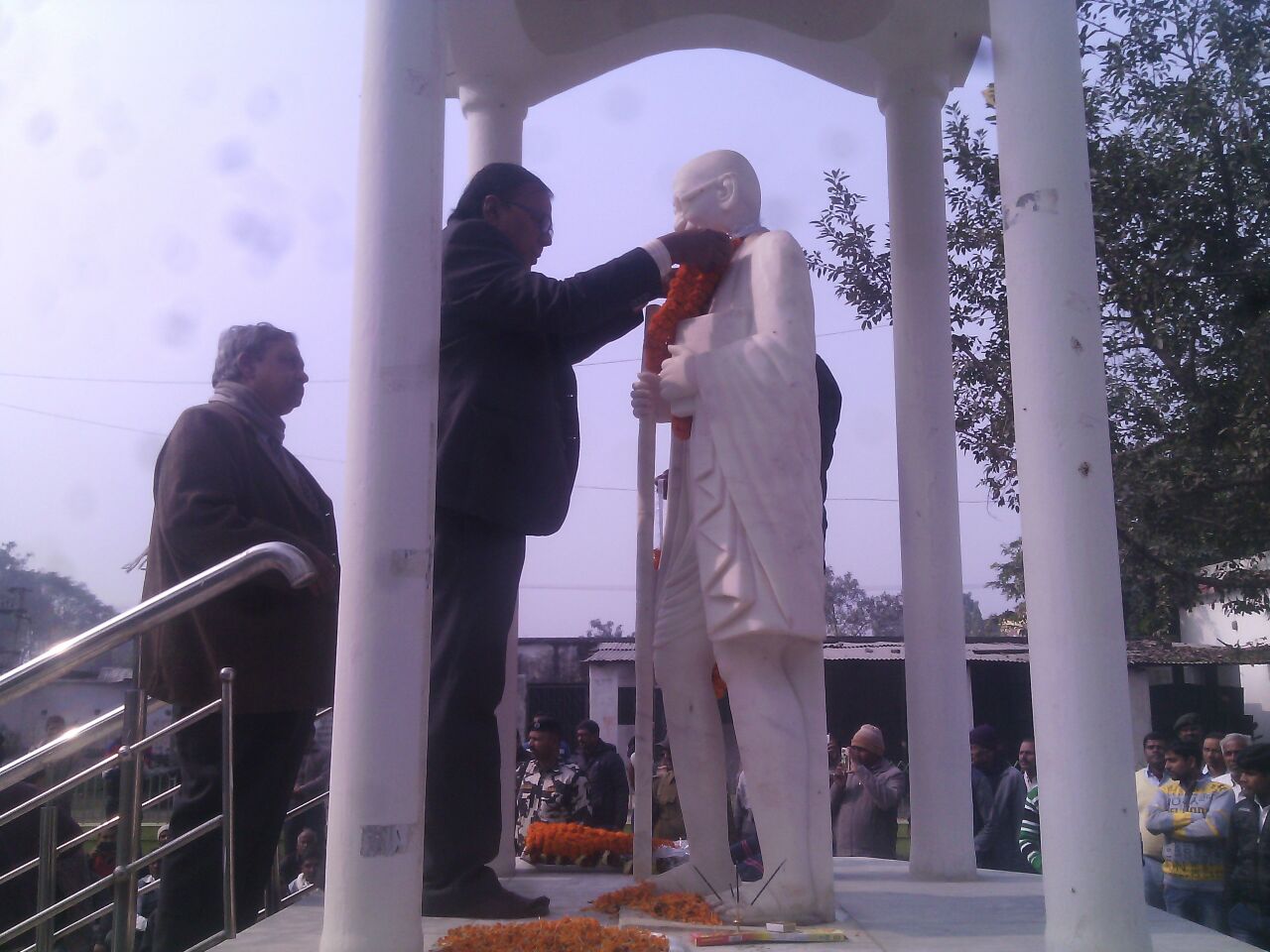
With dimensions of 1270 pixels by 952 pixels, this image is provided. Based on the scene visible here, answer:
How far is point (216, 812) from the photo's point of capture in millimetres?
4078

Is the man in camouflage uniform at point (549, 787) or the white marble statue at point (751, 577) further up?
the white marble statue at point (751, 577)

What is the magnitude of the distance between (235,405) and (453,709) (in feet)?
4.88

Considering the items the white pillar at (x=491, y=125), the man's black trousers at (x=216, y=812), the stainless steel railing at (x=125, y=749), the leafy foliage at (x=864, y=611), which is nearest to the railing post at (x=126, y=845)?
the stainless steel railing at (x=125, y=749)

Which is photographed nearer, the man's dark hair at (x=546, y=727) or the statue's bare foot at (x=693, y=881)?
the statue's bare foot at (x=693, y=881)

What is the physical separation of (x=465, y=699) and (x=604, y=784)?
4.20 metres

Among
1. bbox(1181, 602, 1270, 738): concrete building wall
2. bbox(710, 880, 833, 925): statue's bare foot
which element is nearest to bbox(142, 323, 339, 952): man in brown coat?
bbox(710, 880, 833, 925): statue's bare foot

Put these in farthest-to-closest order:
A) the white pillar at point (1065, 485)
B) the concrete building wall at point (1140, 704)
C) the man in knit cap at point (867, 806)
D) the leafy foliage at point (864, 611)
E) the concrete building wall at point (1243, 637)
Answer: the leafy foliage at point (864, 611) → the concrete building wall at point (1243, 637) → the concrete building wall at point (1140, 704) → the man in knit cap at point (867, 806) → the white pillar at point (1065, 485)

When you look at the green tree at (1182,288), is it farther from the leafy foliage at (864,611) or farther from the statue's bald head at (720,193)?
the leafy foliage at (864,611)

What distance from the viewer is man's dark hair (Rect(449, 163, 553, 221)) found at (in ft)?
14.9

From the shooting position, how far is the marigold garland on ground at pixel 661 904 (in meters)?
3.77

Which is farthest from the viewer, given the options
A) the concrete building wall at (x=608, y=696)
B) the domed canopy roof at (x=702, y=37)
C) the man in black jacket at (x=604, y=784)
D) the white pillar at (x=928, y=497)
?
the concrete building wall at (x=608, y=696)

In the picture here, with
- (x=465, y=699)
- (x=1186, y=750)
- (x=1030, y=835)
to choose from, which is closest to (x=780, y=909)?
(x=465, y=699)

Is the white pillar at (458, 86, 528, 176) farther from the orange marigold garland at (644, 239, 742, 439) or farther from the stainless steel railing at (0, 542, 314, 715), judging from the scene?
the stainless steel railing at (0, 542, 314, 715)

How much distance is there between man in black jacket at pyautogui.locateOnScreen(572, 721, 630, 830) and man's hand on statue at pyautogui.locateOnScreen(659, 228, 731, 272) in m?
4.00
